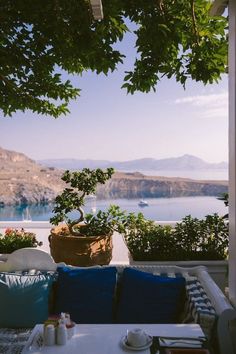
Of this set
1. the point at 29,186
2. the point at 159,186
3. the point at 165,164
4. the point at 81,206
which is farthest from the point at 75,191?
the point at 165,164

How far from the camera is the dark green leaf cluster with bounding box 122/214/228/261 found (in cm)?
382

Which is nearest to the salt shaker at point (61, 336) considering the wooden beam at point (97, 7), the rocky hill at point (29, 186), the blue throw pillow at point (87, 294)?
the blue throw pillow at point (87, 294)

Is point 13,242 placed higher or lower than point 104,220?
lower

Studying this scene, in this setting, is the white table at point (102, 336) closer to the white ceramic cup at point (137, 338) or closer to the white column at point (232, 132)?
the white ceramic cup at point (137, 338)

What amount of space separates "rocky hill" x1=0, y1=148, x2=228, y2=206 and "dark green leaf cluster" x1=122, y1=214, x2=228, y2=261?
23.7m

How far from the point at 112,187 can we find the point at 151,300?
2960 cm

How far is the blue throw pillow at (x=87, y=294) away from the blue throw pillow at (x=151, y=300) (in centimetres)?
10

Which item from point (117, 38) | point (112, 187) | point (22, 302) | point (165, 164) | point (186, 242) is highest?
point (165, 164)

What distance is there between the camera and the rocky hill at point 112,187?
29.4m

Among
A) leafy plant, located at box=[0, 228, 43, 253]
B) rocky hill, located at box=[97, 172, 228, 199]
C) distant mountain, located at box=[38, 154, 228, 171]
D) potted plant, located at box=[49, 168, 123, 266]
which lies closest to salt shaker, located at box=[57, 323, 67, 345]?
potted plant, located at box=[49, 168, 123, 266]

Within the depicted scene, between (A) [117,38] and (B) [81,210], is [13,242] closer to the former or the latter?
(B) [81,210]

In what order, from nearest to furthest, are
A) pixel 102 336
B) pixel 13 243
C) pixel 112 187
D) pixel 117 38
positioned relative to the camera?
pixel 102 336 → pixel 117 38 → pixel 13 243 → pixel 112 187

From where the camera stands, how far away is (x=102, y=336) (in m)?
1.66

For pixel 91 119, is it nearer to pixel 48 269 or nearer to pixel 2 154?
pixel 2 154
